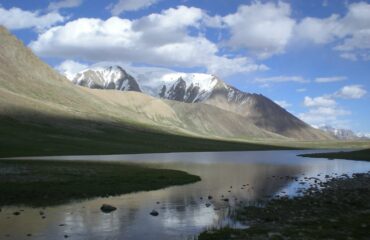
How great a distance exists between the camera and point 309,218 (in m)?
33.6

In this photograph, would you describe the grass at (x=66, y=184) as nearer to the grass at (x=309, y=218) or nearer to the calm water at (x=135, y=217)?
the calm water at (x=135, y=217)

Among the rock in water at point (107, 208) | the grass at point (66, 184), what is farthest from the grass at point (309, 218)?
the grass at point (66, 184)

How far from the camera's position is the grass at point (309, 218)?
27.7 m

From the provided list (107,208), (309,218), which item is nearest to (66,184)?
(107,208)

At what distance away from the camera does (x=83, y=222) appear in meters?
33.9

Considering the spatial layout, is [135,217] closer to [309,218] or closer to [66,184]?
[309,218]

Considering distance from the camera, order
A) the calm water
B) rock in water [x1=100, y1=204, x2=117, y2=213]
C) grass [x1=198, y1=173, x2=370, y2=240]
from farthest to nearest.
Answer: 1. rock in water [x1=100, y1=204, x2=117, y2=213]
2. the calm water
3. grass [x1=198, y1=173, x2=370, y2=240]

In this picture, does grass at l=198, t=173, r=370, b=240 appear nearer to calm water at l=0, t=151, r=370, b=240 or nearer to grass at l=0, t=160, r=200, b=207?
calm water at l=0, t=151, r=370, b=240

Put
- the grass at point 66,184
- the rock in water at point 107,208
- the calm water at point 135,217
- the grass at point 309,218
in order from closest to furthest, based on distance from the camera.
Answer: the grass at point 309,218, the calm water at point 135,217, the rock in water at point 107,208, the grass at point 66,184

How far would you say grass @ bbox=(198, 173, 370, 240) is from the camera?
2769 centimetres

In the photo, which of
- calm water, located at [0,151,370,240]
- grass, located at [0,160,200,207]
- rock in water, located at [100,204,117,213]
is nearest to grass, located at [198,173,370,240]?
calm water, located at [0,151,370,240]

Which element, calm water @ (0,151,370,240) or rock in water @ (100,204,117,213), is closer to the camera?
calm water @ (0,151,370,240)

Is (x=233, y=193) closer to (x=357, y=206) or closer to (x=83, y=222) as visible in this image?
(x=357, y=206)

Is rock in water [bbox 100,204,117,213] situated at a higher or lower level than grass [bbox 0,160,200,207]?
lower
